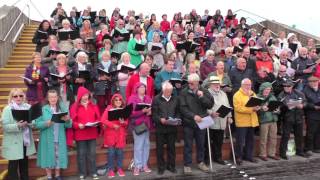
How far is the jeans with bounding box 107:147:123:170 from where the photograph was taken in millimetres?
7438

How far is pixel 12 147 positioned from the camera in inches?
264

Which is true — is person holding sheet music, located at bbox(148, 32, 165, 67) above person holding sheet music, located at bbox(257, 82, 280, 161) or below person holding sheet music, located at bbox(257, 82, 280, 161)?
above

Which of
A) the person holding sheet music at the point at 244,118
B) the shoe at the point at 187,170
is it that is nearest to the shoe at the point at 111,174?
the shoe at the point at 187,170

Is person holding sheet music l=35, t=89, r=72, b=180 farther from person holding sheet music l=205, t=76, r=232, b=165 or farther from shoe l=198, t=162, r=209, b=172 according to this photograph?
person holding sheet music l=205, t=76, r=232, b=165

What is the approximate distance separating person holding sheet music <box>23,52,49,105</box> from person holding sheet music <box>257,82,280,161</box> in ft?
15.0

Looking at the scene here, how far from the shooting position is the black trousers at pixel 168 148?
301 inches

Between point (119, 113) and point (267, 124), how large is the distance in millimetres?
3478

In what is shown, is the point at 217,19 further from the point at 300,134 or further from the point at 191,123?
the point at 191,123

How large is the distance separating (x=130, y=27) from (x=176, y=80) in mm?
5124

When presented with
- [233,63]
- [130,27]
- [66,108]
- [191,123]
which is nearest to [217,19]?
[130,27]

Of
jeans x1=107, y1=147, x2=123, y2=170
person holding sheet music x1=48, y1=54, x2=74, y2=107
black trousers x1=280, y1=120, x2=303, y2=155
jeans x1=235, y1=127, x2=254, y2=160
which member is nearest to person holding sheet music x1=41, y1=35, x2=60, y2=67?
person holding sheet music x1=48, y1=54, x2=74, y2=107

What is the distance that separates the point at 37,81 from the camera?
768 cm

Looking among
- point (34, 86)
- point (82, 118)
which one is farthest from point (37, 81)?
point (82, 118)

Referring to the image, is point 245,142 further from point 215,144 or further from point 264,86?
point 264,86
